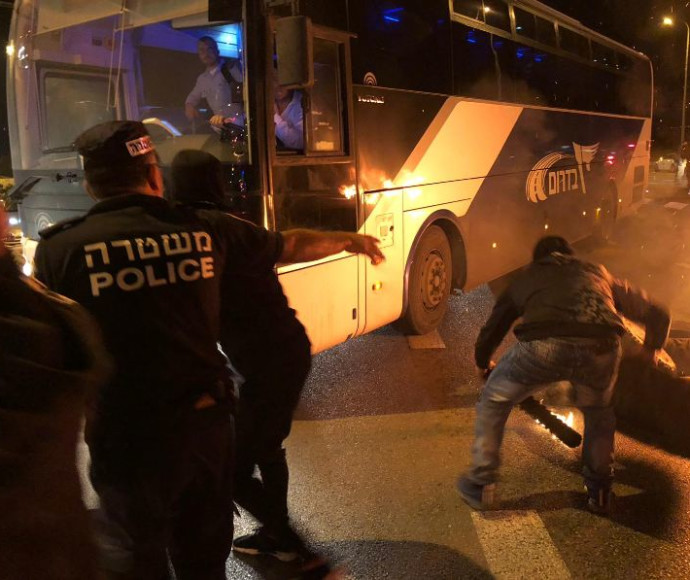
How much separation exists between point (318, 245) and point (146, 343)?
1024 millimetres

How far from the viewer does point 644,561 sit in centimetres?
314

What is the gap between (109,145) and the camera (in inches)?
79.7

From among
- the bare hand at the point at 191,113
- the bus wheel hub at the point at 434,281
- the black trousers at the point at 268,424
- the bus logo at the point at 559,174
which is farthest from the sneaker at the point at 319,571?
the bus logo at the point at 559,174

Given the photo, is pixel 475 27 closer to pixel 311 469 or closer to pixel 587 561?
pixel 311 469

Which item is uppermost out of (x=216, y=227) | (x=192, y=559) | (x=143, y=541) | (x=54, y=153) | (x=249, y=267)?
(x=54, y=153)

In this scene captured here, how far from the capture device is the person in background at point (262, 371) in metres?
2.90

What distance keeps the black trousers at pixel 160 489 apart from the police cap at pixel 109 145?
0.83 metres

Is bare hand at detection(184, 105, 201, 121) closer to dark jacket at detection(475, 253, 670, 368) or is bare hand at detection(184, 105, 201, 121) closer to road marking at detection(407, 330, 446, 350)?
dark jacket at detection(475, 253, 670, 368)

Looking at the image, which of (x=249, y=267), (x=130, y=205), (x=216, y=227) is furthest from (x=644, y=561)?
(x=130, y=205)

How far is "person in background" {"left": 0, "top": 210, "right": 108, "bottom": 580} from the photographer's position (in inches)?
44.3

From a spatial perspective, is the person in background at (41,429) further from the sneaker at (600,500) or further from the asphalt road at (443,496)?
the sneaker at (600,500)

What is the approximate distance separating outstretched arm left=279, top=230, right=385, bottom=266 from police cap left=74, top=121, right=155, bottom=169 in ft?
2.40

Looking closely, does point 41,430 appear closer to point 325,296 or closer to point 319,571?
point 319,571

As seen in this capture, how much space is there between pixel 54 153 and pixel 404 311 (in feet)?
12.0
